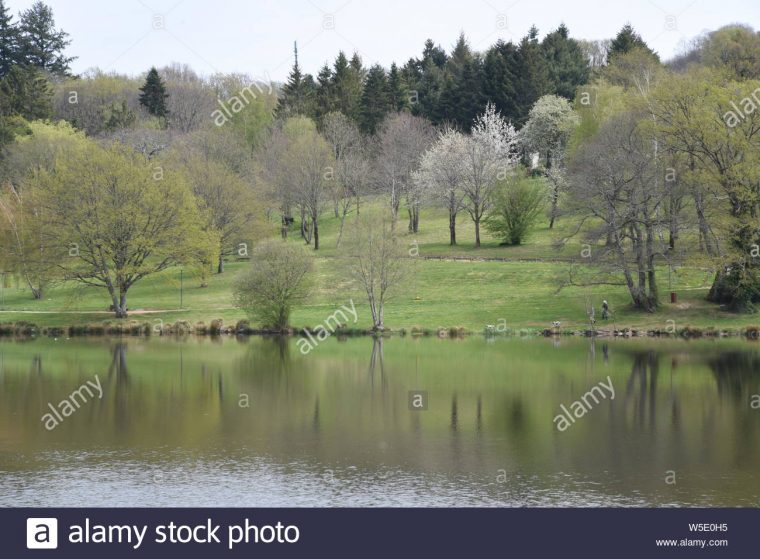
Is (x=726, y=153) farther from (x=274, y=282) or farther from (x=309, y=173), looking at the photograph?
(x=309, y=173)

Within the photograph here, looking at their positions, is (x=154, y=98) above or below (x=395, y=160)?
above

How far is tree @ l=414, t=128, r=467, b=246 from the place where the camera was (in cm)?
8912

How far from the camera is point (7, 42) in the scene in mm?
116312

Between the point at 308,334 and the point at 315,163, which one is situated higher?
the point at 315,163

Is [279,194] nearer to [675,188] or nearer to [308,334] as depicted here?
[308,334]

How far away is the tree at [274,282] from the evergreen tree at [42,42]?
72905 mm

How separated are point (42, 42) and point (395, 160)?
181ft


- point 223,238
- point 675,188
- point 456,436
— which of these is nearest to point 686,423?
point 456,436

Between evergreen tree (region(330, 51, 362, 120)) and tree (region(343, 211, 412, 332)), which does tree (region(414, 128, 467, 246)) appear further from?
tree (region(343, 211, 412, 332))

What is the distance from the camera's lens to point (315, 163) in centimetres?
8994
